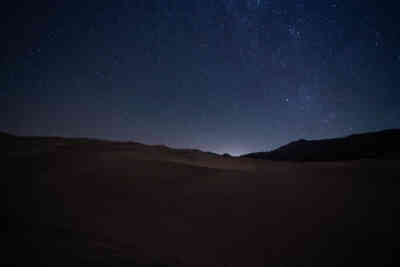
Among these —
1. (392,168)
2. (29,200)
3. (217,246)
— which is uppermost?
(392,168)

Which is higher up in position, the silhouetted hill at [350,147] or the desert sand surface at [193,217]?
the silhouetted hill at [350,147]

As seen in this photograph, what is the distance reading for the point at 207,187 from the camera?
3.38 m

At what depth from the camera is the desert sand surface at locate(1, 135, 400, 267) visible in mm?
1814

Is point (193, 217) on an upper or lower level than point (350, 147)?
lower

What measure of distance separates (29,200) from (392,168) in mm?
6632

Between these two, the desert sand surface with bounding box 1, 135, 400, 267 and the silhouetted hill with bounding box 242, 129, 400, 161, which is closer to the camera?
the desert sand surface with bounding box 1, 135, 400, 267

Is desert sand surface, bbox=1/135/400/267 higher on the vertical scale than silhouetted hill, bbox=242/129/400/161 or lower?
lower

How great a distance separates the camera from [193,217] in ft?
8.29

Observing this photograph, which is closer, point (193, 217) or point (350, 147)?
point (193, 217)

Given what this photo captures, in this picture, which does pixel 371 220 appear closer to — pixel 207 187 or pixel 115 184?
pixel 207 187

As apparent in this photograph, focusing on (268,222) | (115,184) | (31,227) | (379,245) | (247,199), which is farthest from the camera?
(115,184)

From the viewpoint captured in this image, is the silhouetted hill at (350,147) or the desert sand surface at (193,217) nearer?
the desert sand surface at (193,217)

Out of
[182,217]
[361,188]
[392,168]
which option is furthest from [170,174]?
[392,168]

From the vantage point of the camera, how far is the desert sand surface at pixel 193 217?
181cm
